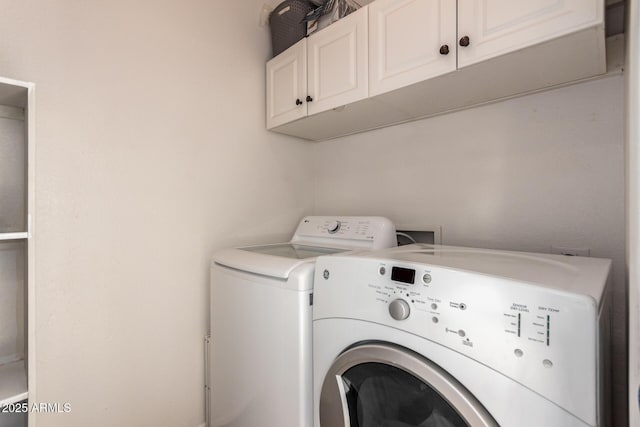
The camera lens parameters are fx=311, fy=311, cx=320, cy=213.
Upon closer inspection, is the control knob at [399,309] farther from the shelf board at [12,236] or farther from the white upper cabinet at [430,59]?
the shelf board at [12,236]

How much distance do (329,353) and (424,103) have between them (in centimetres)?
111

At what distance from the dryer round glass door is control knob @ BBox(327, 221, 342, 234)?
0.77 m

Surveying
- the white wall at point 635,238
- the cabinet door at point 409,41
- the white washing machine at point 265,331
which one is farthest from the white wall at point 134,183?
the white wall at point 635,238

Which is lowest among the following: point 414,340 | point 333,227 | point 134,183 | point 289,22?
point 414,340

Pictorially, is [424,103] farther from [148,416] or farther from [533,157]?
[148,416]

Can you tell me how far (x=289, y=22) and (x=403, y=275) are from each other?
4.93 feet

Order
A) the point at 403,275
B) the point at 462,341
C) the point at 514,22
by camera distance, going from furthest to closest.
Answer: the point at 514,22, the point at 403,275, the point at 462,341

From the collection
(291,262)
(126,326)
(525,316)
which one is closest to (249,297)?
(291,262)

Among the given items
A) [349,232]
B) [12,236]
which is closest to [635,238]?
[349,232]

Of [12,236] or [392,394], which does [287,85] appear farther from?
[392,394]

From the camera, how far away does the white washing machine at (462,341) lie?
1.89ft

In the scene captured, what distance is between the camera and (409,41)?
3.86 feet

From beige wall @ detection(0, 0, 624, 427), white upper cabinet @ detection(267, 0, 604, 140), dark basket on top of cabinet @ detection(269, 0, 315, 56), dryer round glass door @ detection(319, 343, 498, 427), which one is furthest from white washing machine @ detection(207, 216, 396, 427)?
dark basket on top of cabinet @ detection(269, 0, 315, 56)

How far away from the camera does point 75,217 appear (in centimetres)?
121
